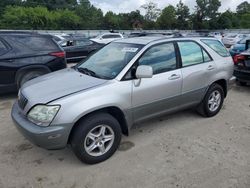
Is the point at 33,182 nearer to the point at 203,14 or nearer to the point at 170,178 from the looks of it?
the point at 170,178

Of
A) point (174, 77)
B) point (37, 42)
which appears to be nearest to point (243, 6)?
point (37, 42)

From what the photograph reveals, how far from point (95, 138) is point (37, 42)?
13.8 ft

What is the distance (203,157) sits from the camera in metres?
3.50

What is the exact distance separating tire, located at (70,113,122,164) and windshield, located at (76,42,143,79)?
668mm

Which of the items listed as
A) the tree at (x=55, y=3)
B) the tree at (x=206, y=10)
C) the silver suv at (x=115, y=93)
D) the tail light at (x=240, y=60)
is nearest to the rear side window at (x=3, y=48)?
the silver suv at (x=115, y=93)

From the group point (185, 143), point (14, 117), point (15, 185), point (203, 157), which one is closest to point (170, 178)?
point (203, 157)

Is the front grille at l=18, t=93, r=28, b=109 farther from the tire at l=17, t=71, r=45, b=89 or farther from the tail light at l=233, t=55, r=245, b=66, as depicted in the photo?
the tail light at l=233, t=55, r=245, b=66

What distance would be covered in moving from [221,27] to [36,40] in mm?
70736

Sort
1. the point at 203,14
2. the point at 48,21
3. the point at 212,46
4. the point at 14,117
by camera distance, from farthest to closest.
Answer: the point at 203,14 → the point at 48,21 → the point at 212,46 → the point at 14,117

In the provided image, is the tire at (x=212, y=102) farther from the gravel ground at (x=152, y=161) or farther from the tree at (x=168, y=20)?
the tree at (x=168, y=20)

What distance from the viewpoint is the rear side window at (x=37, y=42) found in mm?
6270

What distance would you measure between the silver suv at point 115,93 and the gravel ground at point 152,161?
1.03ft

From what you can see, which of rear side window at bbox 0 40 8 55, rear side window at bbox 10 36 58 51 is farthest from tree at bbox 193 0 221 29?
rear side window at bbox 0 40 8 55

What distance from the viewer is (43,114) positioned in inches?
118
